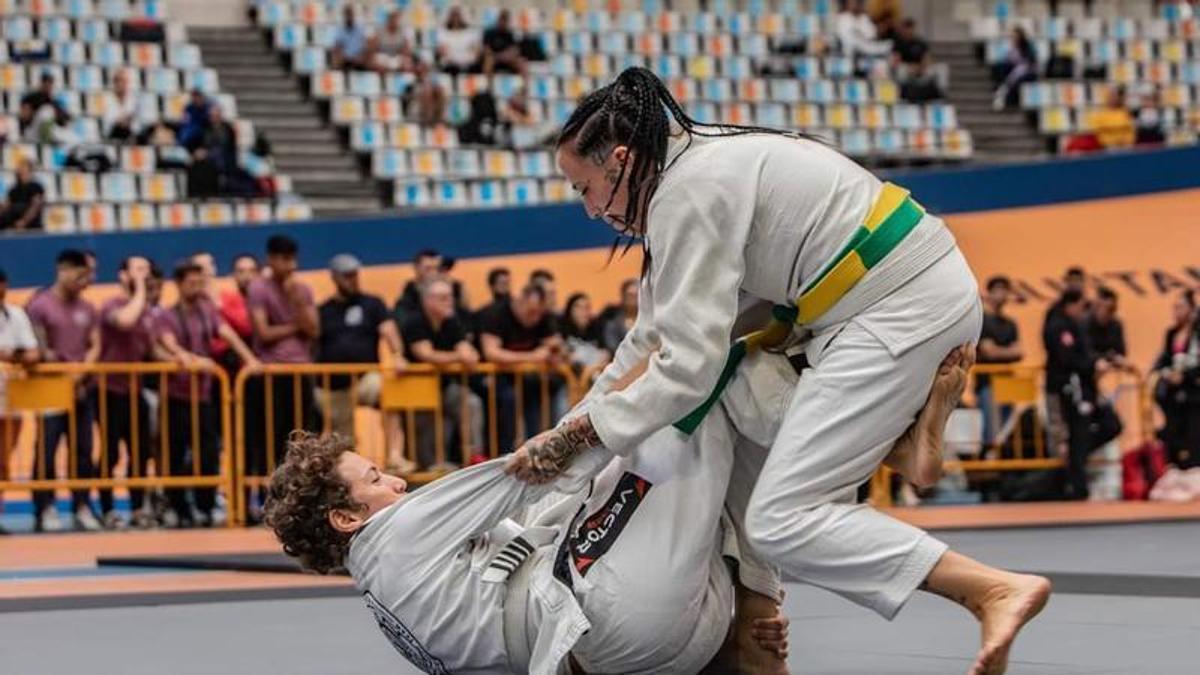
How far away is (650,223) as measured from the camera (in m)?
4.36

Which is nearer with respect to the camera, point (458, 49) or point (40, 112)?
point (40, 112)

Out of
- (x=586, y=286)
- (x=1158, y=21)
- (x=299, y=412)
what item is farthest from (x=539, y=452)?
(x=1158, y=21)

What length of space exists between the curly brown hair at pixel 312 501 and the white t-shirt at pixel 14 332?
7600 millimetres

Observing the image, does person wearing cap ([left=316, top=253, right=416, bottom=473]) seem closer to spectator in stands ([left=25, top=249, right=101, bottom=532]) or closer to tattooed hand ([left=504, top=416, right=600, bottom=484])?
spectator in stands ([left=25, top=249, right=101, bottom=532])

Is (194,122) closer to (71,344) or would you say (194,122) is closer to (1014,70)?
(71,344)

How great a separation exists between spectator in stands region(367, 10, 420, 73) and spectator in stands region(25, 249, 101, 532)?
8082 millimetres

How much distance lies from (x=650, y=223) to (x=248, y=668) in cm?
174

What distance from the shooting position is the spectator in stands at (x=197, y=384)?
40.0ft

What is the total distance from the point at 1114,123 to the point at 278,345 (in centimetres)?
1007

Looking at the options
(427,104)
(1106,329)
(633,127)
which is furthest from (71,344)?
(633,127)

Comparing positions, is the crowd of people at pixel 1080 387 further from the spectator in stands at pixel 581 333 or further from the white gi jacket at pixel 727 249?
the white gi jacket at pixel 727 249

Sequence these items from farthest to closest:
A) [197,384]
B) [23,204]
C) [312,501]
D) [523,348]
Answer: [23,204] < [523,348] < [197,384] < [312,501]

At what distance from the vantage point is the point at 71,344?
481 inches

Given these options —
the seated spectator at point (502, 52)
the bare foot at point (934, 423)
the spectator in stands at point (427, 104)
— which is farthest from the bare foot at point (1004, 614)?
the seated spectator at point (502, 52)
